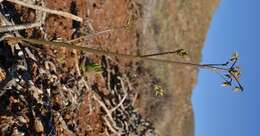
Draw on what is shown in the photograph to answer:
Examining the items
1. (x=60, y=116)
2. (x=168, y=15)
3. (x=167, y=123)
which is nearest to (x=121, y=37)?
(x=167, y=123)

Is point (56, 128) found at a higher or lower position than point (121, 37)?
lower

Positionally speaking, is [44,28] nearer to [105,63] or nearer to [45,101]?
[45,101]

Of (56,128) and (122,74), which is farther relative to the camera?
(122,74)

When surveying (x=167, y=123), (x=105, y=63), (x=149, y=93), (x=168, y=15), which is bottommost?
(x=167, y=123)

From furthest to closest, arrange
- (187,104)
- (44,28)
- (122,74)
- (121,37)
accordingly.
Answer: (187,104) < (121,37) < (122,74) < (44,28)

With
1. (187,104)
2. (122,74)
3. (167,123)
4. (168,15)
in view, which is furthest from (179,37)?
(122,74)

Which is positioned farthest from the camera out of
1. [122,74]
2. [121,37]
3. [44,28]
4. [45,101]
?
[121,37]

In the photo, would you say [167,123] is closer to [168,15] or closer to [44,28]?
[168,15]
